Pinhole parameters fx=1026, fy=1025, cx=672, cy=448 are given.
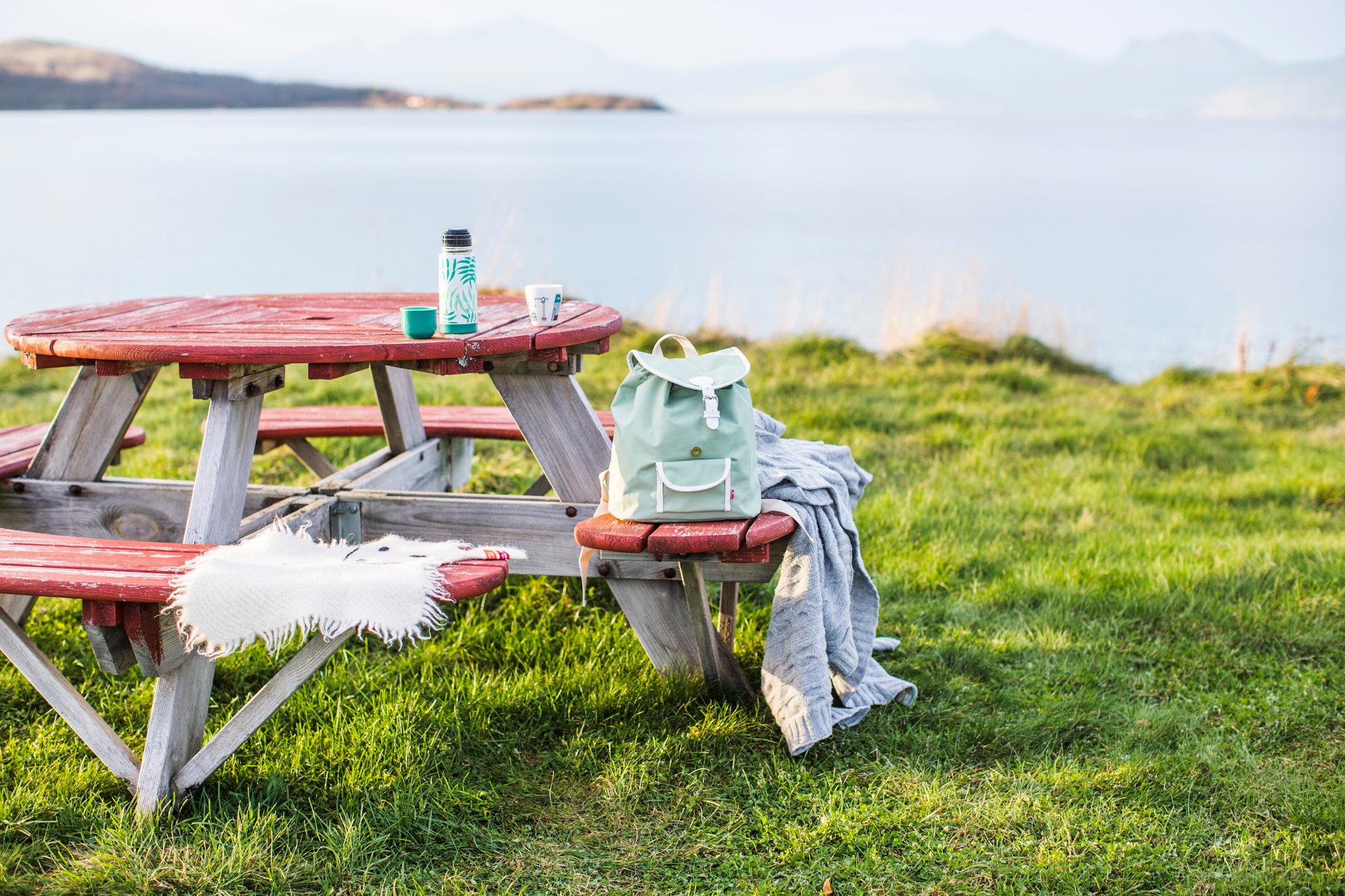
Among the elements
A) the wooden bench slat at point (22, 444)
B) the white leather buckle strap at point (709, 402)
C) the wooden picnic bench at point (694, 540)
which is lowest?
the wooden bench slat at point (22, 444)

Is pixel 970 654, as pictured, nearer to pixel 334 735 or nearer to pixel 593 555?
pixel 593 555

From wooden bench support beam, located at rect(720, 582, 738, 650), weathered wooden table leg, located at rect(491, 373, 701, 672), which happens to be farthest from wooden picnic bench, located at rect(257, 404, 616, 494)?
wooden bench support beam, located at rect(720, 582, 738, 650)

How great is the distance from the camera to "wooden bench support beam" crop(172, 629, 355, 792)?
7.88ft

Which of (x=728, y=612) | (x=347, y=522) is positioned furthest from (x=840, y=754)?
(x=347, y=522)

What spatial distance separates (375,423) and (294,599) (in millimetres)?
1903

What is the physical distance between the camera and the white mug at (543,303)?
113 inches

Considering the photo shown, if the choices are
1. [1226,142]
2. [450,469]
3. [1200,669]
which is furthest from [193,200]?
[1226,142]

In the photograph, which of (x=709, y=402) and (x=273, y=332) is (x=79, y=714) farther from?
(x=709, y=402)

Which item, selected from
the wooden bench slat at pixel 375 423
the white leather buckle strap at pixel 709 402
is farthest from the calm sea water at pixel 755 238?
the white leather buckle strap at pixel 709 402

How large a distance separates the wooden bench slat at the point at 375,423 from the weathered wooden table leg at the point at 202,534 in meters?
1.05

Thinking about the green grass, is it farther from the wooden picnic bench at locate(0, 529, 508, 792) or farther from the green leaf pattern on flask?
the green leaf pattern on flask

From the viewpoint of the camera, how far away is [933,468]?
517cm

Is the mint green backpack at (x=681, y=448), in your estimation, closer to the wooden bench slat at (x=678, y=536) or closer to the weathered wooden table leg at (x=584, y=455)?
the wooden bench slat at (x=678, y=536)

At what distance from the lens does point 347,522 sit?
3129 mm
